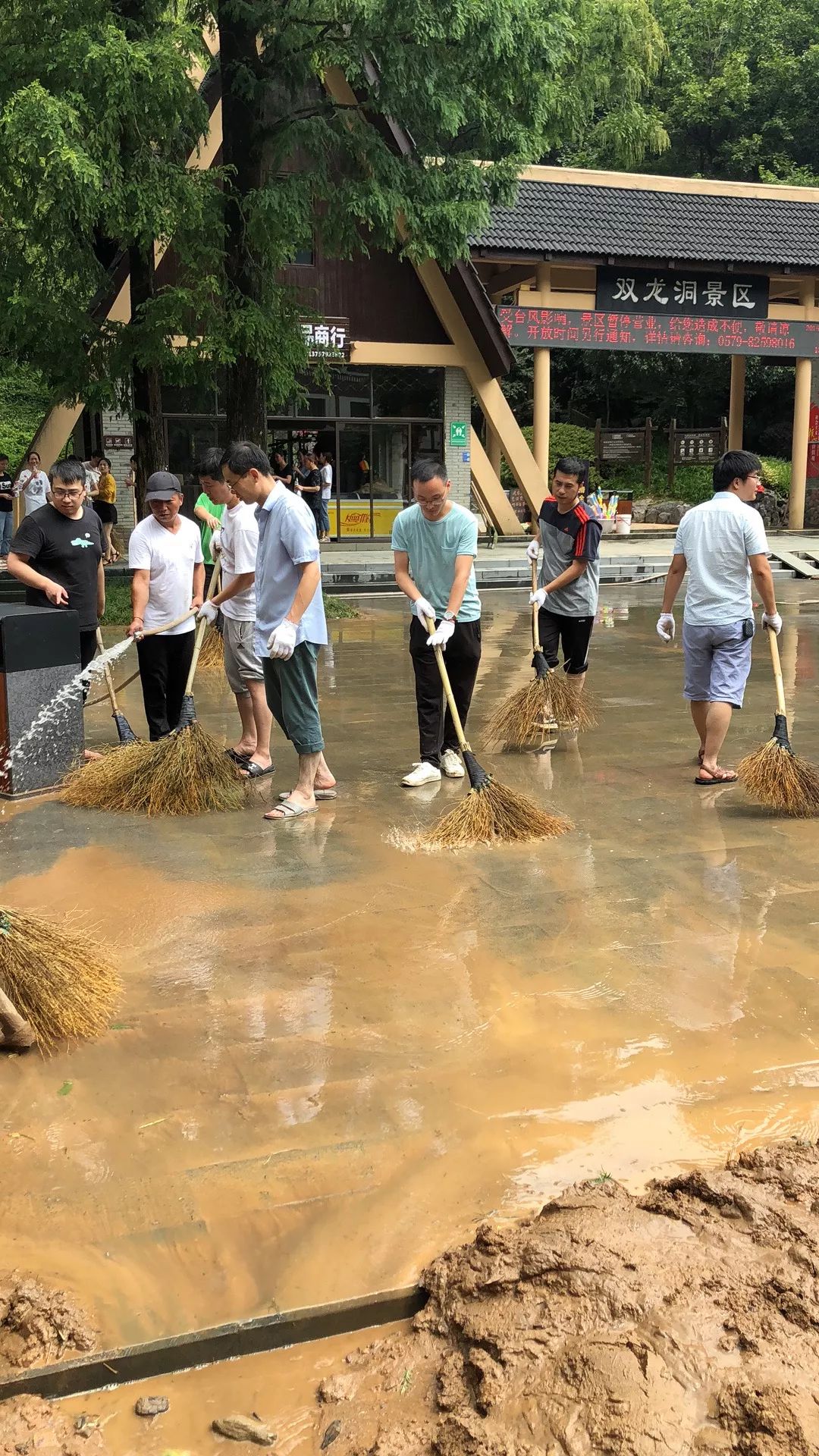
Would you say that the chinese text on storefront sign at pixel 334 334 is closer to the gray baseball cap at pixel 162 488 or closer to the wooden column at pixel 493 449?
the wooden column at pixel 493 449

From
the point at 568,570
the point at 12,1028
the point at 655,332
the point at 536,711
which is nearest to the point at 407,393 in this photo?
the point at 655,332

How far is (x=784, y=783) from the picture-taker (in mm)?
6148

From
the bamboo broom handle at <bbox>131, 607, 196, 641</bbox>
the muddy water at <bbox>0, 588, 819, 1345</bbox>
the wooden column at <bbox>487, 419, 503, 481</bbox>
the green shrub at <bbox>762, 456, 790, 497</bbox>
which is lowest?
the muddy water at <bbox>0, 588, 819, 1345</bbox>

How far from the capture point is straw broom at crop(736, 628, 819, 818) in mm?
6145

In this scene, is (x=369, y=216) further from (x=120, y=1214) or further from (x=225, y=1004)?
(x=120, y=1214)

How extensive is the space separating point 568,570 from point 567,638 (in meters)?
0.52

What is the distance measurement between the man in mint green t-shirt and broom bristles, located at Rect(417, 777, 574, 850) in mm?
936

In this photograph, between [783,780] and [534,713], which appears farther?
[534,713]

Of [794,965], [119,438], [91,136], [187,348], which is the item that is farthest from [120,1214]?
[119,438]

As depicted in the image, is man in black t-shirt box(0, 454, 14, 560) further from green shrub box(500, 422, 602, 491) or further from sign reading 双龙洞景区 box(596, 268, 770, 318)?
green shrub box(500, 422, 602, 491)

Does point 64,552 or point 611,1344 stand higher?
point 64,552

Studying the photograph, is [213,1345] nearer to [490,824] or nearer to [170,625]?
[490,824]

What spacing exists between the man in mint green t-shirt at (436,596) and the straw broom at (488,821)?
35.4 inches

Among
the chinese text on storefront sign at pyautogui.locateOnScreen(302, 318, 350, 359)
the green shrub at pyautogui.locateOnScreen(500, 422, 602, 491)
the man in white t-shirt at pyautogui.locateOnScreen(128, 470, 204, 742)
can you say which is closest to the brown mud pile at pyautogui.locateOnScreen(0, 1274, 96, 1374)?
the man in white t-shirt at pyautogui.locateOnScreen(128, 470, 204, 742)
